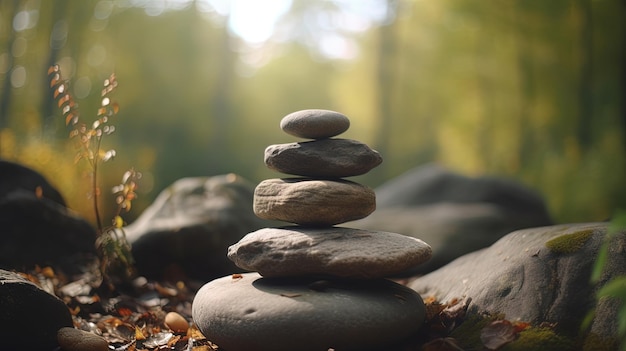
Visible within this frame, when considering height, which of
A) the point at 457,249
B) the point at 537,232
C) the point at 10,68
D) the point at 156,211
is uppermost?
the point at 10,68

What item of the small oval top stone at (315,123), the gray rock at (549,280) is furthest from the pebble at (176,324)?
the gray rock at (549,280)

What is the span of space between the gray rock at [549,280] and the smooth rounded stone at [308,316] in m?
0.50

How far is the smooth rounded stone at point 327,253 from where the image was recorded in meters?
3.04

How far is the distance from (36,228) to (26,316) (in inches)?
85.1

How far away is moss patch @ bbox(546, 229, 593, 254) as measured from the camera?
3184 mm

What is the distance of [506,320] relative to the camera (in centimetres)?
305

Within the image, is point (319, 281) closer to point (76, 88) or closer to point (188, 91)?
point (76, 88)

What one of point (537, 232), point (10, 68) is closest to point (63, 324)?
point (537, 232)

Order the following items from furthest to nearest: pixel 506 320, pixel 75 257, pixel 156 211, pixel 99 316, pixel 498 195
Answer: pixel 498 195
pixel 156 211
pixel 75 257
pixel 99 316
pixel 506 320

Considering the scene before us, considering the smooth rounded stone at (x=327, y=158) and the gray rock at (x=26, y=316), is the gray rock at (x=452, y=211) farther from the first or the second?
the gray rock at (x=26, y=316)

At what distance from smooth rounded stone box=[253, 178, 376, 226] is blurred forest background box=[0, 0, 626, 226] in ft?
23.6

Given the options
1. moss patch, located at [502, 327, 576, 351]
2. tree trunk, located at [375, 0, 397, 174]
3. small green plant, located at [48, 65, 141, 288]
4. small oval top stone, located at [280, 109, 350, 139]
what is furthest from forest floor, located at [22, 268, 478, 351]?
tree trunk, located at [375, 0, 397, 174]

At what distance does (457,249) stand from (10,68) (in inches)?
401

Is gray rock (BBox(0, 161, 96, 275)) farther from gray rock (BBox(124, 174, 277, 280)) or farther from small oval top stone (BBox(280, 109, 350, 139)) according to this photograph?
small oval top stone (BBox(280, 109, 350, 139))
